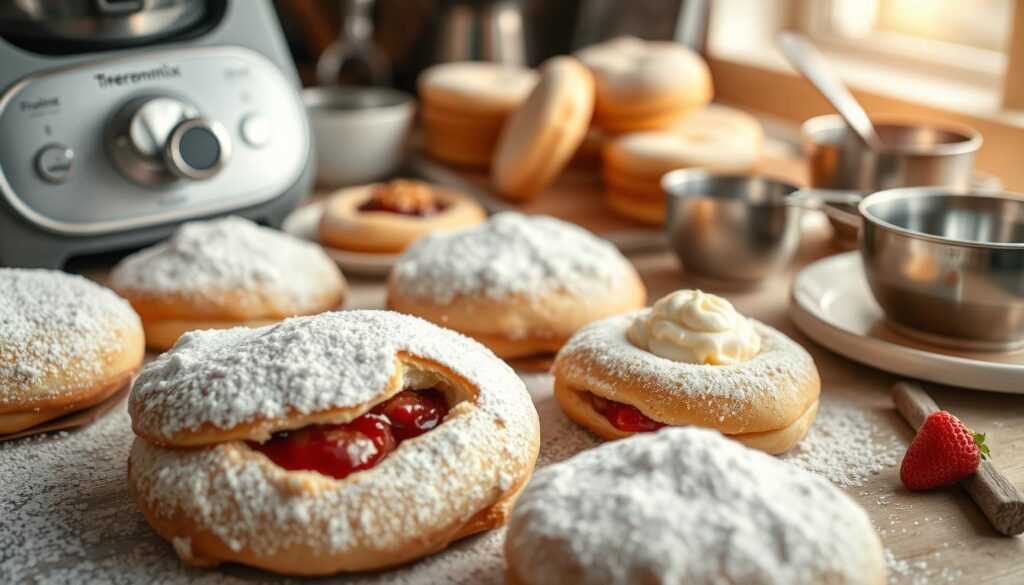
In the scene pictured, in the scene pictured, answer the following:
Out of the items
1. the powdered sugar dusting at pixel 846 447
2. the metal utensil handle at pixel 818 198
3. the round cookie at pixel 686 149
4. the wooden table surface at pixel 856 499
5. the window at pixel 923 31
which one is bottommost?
the powdered sugar dusting at pixel 846 447

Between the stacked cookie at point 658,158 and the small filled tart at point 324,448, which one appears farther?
the stacked cookie at point 658,158

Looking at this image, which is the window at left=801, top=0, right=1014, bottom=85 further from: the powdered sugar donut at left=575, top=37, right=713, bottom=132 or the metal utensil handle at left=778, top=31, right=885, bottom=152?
the powdered sugar donut at left=575, top=37, right=713, bottom=132

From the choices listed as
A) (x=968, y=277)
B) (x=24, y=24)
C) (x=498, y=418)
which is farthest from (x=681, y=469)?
(x=24, y=24)

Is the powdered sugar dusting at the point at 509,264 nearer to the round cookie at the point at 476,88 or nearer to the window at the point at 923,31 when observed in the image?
the round cookie at the point at 476,88

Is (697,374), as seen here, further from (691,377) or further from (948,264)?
(948,264)

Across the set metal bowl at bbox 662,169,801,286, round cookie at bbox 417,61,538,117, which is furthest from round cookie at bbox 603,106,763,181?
round cookie at bbox 417,61,538,117

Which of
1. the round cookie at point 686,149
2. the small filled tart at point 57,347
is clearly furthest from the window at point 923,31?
the small filled tart at point 57,347

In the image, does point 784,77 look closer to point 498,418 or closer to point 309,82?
point 309,82

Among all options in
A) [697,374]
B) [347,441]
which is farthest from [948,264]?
[347,441]
